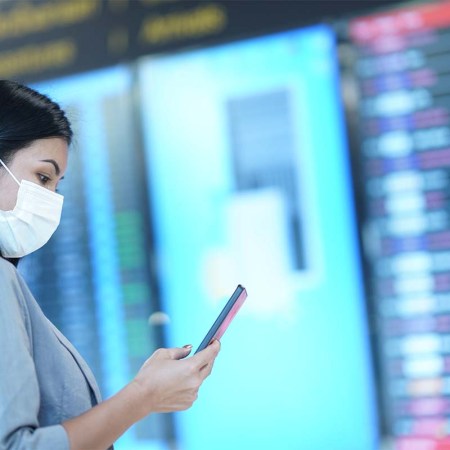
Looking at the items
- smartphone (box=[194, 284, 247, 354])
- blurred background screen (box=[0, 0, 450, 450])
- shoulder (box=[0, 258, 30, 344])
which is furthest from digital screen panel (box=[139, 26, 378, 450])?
shoulder (box=[0, 258, 30, 344])

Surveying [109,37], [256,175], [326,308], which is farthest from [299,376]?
[109,37]

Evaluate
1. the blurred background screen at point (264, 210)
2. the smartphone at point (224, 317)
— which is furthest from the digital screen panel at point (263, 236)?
the smartphone at point (224, 317)

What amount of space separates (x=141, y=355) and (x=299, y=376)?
0.71 m

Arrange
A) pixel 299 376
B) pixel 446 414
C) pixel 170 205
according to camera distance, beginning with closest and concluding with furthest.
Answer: pixel 446 414
pixel 299 376
pixel 170 205

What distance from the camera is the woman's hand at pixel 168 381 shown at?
117 cm

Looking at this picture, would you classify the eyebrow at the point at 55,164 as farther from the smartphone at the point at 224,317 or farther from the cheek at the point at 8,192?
the smartphone at the point at 224,317

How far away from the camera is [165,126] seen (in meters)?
3.48

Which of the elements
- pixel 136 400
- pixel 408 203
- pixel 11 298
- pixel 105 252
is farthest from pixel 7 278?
pixel 105 252

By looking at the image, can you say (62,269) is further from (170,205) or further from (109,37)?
(109,37)

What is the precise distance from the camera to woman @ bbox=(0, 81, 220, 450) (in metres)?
1.09

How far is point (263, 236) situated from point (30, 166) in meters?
2.03

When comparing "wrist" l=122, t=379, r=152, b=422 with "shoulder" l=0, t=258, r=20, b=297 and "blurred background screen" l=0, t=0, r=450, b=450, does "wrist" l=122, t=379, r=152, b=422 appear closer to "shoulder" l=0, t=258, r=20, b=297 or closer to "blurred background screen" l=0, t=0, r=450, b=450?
"shoulder" l=0, t=258, r=20, b=297

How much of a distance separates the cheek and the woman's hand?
0.35 meters

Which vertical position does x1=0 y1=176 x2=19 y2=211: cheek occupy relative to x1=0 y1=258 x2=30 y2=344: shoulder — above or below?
above
